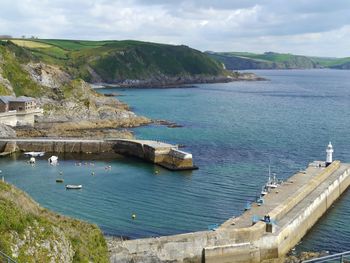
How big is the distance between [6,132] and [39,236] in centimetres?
6906

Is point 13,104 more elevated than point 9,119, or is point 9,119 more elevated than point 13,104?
point 13,104

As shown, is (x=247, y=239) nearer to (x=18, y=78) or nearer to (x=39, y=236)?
(x=39, y=236)

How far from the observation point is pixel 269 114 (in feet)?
458

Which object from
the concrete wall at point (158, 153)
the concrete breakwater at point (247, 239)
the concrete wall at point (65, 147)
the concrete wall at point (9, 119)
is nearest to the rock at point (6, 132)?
the concrete wall at point (65, 147)

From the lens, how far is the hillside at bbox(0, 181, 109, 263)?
24672mm

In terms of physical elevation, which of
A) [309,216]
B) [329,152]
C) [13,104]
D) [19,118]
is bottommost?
[309,216]

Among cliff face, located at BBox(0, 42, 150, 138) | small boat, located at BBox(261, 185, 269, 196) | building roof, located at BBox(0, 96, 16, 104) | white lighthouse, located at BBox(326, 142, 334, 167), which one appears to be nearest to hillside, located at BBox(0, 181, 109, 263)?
small boat, located at BBox(261, 185, 269, 196)

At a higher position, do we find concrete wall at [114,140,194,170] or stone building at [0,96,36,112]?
stone building at [0,96,36,112]

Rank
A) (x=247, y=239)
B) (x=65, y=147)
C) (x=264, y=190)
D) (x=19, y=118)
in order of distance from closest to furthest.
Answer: (x=247, y=239)
(x=264, y=190)
(x=65, y=147)
(x=19, y=118)

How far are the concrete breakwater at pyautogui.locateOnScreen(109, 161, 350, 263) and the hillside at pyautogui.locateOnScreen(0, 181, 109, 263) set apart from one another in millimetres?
3936

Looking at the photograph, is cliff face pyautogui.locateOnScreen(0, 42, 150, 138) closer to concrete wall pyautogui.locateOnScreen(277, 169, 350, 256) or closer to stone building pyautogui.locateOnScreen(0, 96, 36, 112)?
stone building pyautogui.locateOnScreen(0, 96, 36, 112)

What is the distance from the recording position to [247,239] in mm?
39312

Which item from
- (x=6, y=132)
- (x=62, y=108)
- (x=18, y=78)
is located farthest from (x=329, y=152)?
(x=18, y=78)

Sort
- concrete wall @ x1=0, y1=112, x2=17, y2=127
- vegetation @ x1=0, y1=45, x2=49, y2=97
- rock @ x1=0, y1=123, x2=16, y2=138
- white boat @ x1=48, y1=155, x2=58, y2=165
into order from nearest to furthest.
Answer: white boat @ x1=48, y1=155, x2=58, y2=165
rock @ x1=0, y1=123, x2=16, y2=138
concrete wall @ x1=0, y1=112, x2=17, y2=127
vegetation @ x1=0, y1=45, x2=49, y2=97
